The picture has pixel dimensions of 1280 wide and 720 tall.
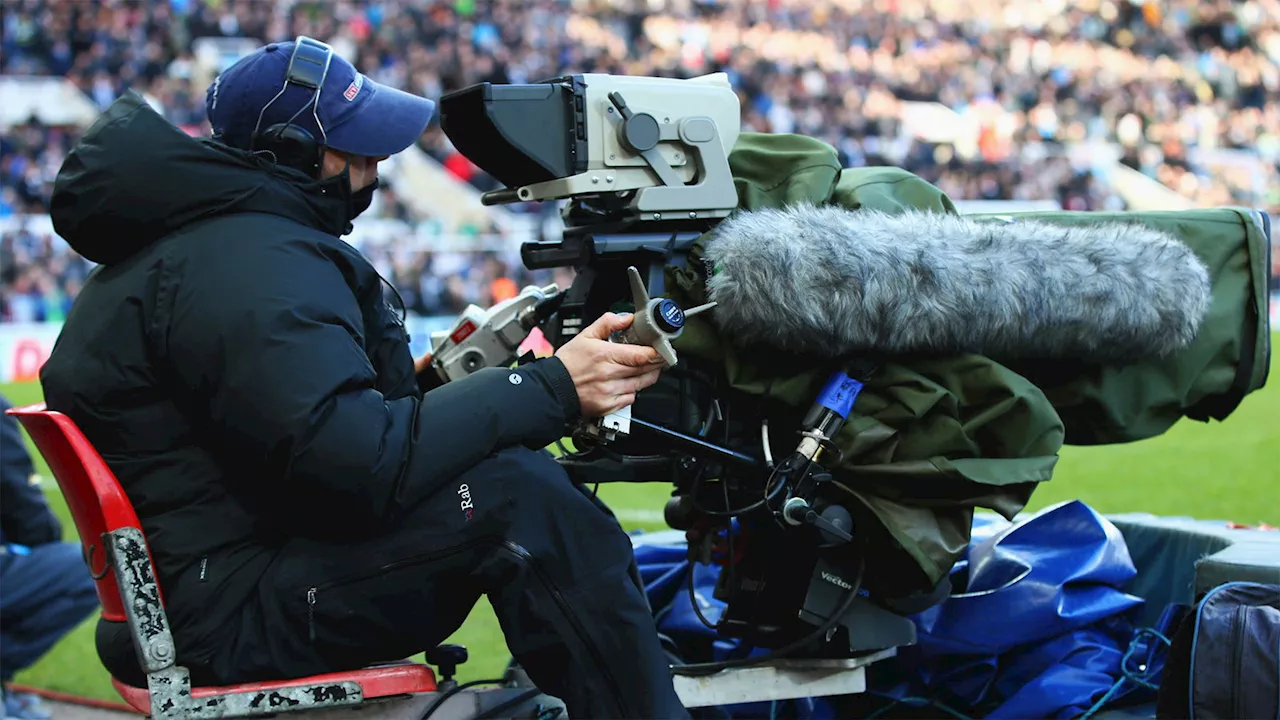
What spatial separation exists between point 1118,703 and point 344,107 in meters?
2.37

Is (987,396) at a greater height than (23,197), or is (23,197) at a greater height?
(987,396)

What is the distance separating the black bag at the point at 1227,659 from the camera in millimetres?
2922

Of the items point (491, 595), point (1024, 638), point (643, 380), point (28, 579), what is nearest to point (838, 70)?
point (28, 579)

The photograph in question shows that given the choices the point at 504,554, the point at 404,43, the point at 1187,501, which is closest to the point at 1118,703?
the point at 504,554

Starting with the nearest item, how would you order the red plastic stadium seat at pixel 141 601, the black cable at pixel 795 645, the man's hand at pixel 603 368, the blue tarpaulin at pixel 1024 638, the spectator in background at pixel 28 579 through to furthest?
the red plastic stadium seat at pixel 141 601, the man's hand at pixel 603 368, the black cable at pixel 795 645, the blue tarpaulin at pixel 1024 638, the spectator in background at pixel 28 579

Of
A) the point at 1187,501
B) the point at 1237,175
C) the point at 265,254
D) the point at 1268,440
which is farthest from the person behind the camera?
the point at 1237,175

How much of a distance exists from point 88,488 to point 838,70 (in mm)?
27452

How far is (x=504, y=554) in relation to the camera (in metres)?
2.54

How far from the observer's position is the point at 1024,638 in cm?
362

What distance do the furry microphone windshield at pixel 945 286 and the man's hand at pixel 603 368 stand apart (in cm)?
31

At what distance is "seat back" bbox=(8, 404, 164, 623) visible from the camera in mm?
2436

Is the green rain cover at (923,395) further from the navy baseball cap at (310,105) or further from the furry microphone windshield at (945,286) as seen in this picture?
the navy baseball cap at (310,105)

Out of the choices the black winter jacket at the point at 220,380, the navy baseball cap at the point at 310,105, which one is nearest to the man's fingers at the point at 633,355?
the black winter jacket at the point at 220,380

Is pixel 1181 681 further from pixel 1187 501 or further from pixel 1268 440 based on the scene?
pixel 1268 440
